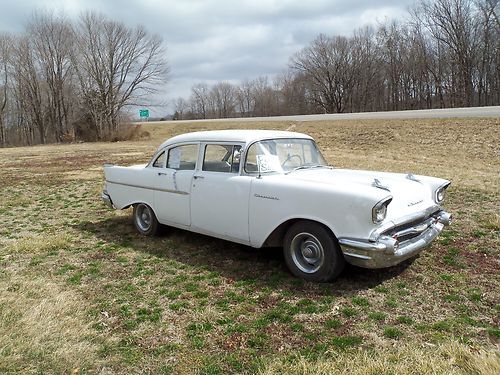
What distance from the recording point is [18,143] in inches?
2014

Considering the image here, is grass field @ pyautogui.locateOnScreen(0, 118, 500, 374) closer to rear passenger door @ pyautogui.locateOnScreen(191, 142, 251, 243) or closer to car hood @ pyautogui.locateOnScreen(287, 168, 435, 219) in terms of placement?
rear passenger door @ pyautogui.locateOnScreen(191, 142, 251, 243)

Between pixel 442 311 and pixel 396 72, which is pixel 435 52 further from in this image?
pixel 442 311

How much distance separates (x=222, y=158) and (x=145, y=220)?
6.38ft

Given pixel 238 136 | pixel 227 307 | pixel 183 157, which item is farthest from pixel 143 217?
pixel 227 307

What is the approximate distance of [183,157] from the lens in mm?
5445

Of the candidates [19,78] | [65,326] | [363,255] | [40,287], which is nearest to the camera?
[65,326]

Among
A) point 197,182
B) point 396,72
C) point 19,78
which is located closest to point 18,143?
point 19,78

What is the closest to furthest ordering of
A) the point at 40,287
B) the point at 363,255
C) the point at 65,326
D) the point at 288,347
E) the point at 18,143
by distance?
the point at 288,347
the point at 65,326
the point at 363,255
the point at 40,287
the point at 18,143

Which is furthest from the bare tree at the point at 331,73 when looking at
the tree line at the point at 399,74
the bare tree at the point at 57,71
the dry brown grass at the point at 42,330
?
the dry brown grass at the point at 42,330

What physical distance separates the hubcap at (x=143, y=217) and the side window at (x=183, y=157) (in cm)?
94

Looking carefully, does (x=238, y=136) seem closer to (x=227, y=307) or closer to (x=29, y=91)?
(x=227, y=307)

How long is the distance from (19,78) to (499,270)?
52100 millimetres

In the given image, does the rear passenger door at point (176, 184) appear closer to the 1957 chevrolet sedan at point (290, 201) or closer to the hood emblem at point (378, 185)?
the 1957 chevrolet sedan at point (290, 201)

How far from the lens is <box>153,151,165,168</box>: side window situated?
18.7 ft
